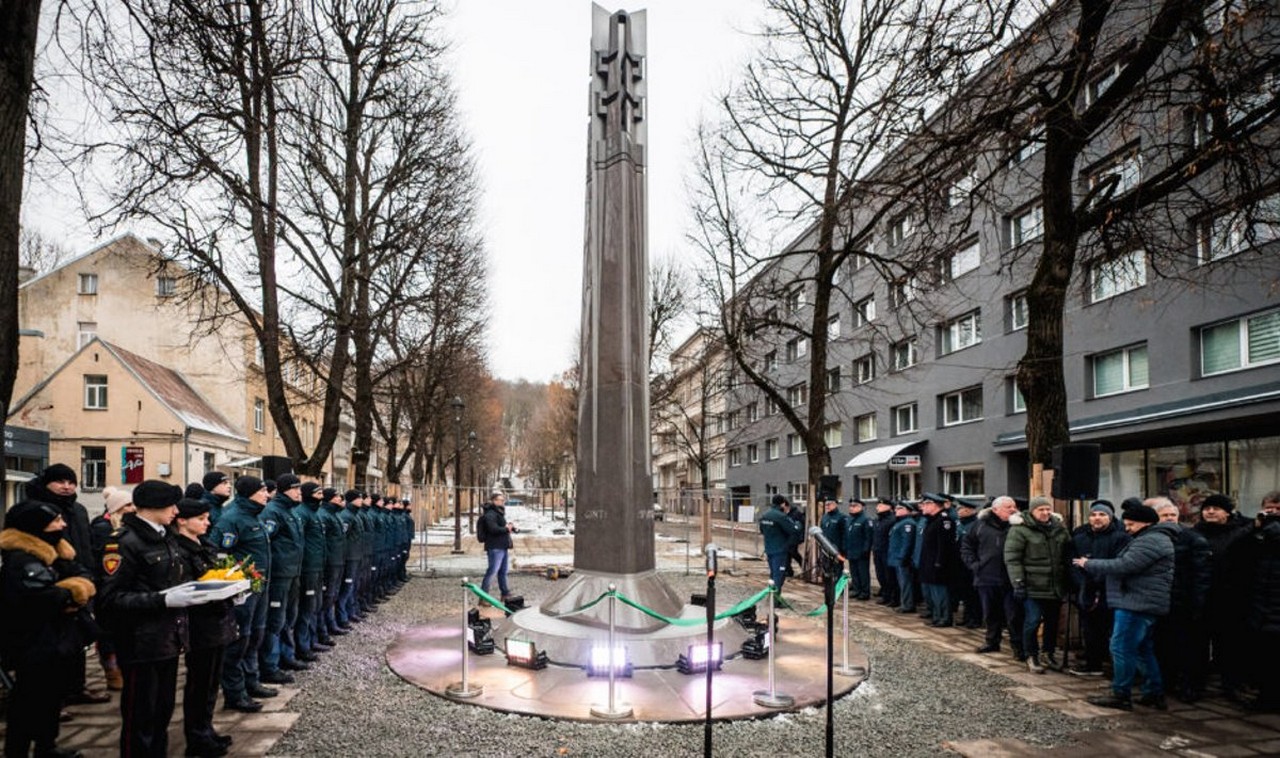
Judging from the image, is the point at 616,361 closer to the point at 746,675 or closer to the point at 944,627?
the point at 746,675

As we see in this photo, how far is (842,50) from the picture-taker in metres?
16.5

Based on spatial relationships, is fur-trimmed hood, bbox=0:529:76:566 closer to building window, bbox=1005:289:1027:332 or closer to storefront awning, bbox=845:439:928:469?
building window, bbox=1005:289:1027:332

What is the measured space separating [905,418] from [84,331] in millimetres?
37399

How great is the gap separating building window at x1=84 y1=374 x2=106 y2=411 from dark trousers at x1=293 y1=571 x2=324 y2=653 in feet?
88.8

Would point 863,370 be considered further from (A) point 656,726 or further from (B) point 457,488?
(A) point 656,726

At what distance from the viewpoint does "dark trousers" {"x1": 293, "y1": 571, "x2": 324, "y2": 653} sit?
8.78m

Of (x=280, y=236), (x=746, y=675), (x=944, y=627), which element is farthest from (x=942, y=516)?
(x=280, y=236)

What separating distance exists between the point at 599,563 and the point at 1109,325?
19191mm

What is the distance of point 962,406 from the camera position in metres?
30.0

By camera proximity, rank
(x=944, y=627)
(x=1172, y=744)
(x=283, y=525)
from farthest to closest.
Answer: (x=944, y=627), (x=283, y=525), (x=1172, y=744)

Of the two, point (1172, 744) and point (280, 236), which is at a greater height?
point (280, 236)

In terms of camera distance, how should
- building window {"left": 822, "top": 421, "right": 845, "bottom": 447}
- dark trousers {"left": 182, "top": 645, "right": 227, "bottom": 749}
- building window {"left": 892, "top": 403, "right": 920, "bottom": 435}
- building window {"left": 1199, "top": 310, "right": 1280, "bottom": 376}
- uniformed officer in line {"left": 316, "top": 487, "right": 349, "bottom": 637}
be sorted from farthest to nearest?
building window {"left": 822, "top": 421, "right": 845, "bottom": 447}, building window {"left": 892, "top": 403, "right": 920, "bottom": 435}, building window {"left": 1199, "top": 310, "right": 1280, "bottom": 376}, uniformed officer in line {"left": 316, "top": 487, "right": 349, "bottom": 637}, dark trousers {"left": 182, "top": 645, "right": 227, "bottom": 749}

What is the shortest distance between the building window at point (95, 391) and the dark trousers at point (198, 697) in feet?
98.4

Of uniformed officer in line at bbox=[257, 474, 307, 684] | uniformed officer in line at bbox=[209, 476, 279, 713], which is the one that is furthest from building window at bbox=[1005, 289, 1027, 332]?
uniformed officer in line at bbox=[209, 476, 279, 713]
